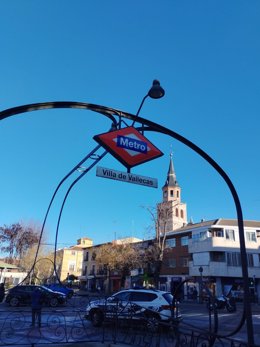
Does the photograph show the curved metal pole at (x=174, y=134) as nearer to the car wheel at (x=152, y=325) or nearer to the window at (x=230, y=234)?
the car wheel at (x=152, y=325)

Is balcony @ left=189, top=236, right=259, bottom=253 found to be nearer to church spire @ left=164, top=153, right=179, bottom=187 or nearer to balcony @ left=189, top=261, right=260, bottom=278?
balcony @ left=189, top=261, right=260, bottom=278

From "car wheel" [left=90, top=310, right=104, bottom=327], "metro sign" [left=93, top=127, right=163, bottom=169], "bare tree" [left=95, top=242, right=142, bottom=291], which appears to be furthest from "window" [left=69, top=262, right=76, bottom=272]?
"metro sign" [left=93, top=127, right=163, bottom=169]

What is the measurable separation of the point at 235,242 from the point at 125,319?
3893 cm

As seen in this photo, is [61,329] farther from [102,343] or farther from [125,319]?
[102,343]

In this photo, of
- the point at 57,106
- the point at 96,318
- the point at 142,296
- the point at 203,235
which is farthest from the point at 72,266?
the point at 57,106

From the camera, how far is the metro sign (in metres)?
6.38

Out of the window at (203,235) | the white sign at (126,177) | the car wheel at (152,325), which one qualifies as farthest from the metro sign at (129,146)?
the window at (203,235)

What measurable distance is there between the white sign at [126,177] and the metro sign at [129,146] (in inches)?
8.2

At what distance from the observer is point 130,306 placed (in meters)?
12.4

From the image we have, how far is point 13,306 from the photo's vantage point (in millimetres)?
25844

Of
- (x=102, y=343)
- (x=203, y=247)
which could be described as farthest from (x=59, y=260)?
(x=102, y=343)

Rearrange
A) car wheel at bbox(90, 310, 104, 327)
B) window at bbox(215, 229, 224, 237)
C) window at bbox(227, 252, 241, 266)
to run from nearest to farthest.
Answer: car wheel at bbox(90, 310, 104, 327)
window at bbox(227, 252, 241, 266)
window at bbox(215, 229, 224, 237)

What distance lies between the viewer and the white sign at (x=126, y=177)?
6348 millimetres

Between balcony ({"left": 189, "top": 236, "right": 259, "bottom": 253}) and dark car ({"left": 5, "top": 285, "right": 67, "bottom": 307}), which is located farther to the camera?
balcony ({"left": 189, "top": 236, "right": 259, "bottom": 253})
